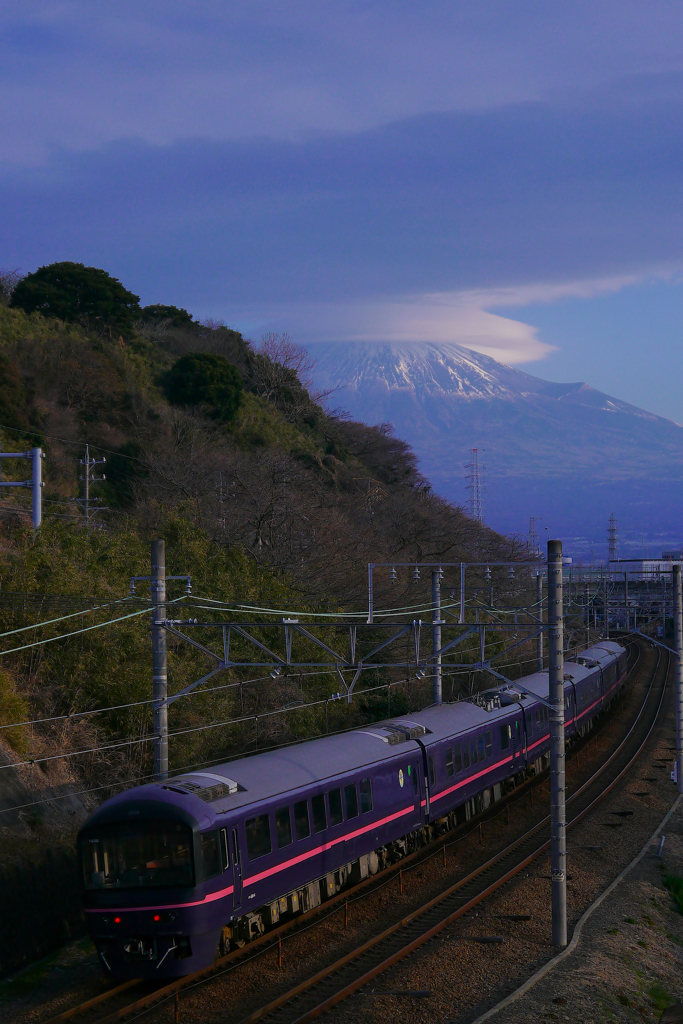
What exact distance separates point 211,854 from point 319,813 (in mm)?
3267

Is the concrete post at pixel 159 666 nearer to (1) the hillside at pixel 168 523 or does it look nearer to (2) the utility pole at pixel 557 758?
(1) the hillside at pixel 168 523

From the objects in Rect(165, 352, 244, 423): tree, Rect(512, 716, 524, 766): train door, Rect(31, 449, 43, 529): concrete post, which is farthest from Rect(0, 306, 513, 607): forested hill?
Rect(512, 716, 524, 766): train door

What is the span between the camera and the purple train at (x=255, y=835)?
1204cm

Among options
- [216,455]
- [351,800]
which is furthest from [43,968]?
[216,455]

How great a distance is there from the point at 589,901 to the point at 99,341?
140 feet

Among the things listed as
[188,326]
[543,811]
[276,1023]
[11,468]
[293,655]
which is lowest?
[543,811]

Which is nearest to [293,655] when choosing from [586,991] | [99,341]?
[586,991]

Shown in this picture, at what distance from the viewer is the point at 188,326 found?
71.0 metres

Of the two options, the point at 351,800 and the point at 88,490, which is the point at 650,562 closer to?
the point at 88,490

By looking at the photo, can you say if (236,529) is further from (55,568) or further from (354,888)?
(354,888)

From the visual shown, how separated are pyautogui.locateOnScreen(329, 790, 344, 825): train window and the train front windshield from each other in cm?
406

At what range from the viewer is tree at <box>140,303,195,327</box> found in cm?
7032

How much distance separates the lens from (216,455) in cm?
4331

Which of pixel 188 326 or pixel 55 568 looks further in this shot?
pixel 188 326
